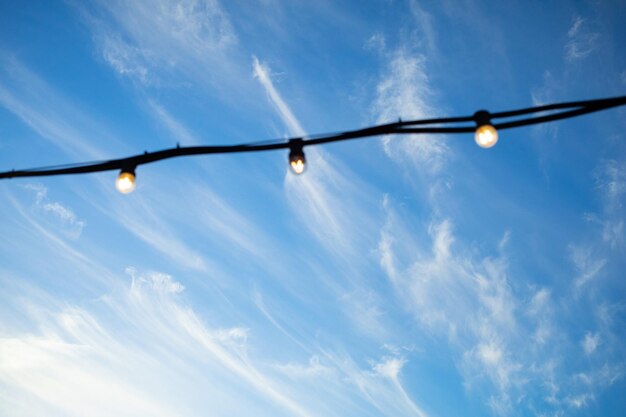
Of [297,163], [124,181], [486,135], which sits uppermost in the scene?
[486,135]

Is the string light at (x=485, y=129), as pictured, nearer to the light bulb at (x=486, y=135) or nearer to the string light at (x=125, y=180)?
the light bulb at (x=486, y=135)

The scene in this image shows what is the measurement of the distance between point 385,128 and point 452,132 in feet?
2.93

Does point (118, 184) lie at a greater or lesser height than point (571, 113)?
lesser

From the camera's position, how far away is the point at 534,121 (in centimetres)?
460

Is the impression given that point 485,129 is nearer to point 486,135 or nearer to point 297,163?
point 486,135

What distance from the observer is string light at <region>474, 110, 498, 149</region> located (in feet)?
16.4

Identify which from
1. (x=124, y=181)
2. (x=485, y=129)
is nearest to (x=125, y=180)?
(x=124, y=181)

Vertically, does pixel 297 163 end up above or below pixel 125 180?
above

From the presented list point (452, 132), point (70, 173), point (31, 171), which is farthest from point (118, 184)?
point (452, 132)

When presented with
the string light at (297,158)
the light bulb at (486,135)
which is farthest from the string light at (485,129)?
the string light at (297,158)

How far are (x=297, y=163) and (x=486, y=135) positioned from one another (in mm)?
2823

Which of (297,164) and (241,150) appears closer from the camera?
(241,150)

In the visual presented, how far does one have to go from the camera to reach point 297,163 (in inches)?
219

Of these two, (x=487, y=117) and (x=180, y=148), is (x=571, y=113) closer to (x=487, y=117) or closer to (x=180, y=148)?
(x=487, y=117)
